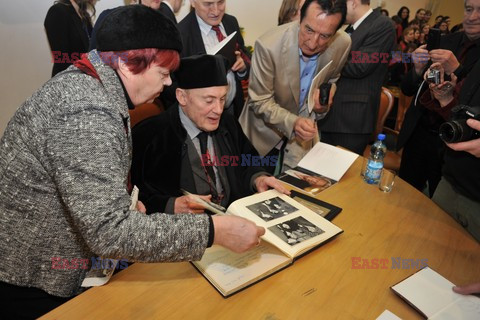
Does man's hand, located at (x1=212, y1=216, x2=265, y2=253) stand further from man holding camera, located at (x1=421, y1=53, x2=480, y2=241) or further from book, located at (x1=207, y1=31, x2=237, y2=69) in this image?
book, located at (x1=207, y1=31, x2=237, y2=69)

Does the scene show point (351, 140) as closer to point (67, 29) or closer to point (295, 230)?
point (295, 230)

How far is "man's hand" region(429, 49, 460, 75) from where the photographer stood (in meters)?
1.93

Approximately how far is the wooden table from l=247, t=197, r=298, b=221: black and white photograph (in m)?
0.21

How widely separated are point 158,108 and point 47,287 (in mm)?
1295

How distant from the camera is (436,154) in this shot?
241 cm

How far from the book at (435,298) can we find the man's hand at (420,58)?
1.63 m

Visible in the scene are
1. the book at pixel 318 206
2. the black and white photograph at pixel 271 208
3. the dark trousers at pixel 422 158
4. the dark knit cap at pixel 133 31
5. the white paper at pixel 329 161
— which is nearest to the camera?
the dark knit cap at pixel 133 31

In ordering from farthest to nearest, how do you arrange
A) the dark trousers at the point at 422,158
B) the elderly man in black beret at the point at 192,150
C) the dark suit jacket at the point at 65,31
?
the dark suit jacket at the point at 65,31 → the dark trousers at the point at 422,158 → the elderly man in black beret at the point at 192,150

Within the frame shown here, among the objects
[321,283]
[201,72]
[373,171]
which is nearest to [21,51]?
[201,72]

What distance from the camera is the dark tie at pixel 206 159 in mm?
1831

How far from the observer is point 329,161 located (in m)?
1.87

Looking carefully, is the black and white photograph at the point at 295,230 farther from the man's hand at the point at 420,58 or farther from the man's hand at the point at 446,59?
the man's hand at the point at 420,58

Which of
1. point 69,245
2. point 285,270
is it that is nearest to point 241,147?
point 285,270

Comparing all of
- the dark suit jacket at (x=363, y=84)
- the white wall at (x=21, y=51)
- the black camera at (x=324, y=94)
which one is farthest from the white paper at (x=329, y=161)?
the white wall at (x=21, y=51)
